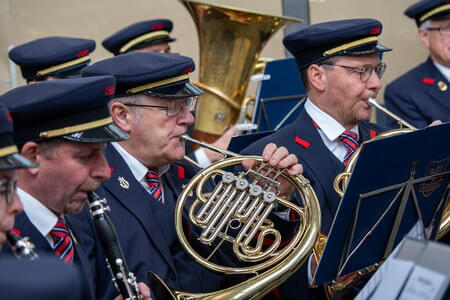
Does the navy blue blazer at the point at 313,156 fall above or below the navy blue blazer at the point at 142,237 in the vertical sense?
above

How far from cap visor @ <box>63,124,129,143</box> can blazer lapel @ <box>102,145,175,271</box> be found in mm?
539

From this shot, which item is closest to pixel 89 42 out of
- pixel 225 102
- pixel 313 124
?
pixel 225 102

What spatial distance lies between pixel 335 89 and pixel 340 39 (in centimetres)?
23

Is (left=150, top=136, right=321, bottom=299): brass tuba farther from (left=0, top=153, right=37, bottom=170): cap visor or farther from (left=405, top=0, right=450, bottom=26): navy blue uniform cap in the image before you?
(left=405, top=0, right=450, bottom=26): navy blue uniform cap

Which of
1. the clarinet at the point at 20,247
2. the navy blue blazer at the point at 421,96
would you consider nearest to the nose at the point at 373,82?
the navy blue blazer at the point at 421,96

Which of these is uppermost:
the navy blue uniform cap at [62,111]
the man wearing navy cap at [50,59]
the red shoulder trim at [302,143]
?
the navy blue uniform cap at [62,111]

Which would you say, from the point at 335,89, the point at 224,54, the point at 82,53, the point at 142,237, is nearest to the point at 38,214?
the point at 142,237

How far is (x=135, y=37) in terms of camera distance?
478 centimetres

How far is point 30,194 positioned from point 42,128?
20 centimetres

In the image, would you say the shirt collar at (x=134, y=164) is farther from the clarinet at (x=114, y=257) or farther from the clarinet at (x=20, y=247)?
the clarinet at (x=20, y=247)

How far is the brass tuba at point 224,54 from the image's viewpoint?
4586 millimetres

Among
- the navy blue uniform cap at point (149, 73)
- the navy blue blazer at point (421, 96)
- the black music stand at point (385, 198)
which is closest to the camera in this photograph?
the black music stand at point (385, 198)

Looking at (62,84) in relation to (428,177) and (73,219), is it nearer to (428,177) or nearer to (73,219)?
(73,219)

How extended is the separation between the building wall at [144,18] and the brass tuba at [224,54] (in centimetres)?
162
